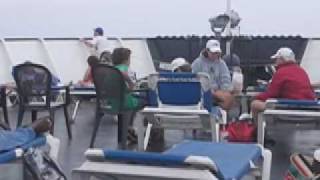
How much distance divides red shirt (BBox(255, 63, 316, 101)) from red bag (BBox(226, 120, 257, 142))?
30cm

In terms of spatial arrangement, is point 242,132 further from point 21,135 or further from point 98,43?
point 98,43

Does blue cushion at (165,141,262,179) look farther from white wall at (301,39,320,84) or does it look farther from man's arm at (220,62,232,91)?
white wall at (301,39,320,84)

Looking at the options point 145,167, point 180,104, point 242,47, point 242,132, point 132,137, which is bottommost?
point 132,137

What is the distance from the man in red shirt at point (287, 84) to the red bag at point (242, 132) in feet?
0.54

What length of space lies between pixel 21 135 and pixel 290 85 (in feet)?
9.59

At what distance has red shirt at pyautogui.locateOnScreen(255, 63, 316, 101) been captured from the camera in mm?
6223

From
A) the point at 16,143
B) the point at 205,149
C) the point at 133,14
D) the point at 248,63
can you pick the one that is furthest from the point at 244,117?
the point at 133,14

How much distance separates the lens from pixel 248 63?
12398mm

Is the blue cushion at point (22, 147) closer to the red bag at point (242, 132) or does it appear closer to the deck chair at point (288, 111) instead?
the deck chair at point (288, 111)

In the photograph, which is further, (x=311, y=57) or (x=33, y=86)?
(x=311, y=57)

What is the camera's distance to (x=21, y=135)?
3.94 metres

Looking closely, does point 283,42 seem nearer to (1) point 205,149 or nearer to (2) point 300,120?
(2) point 300,120

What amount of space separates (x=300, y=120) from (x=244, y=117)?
0.55 metres

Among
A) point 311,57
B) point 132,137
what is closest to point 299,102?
point 132,137
